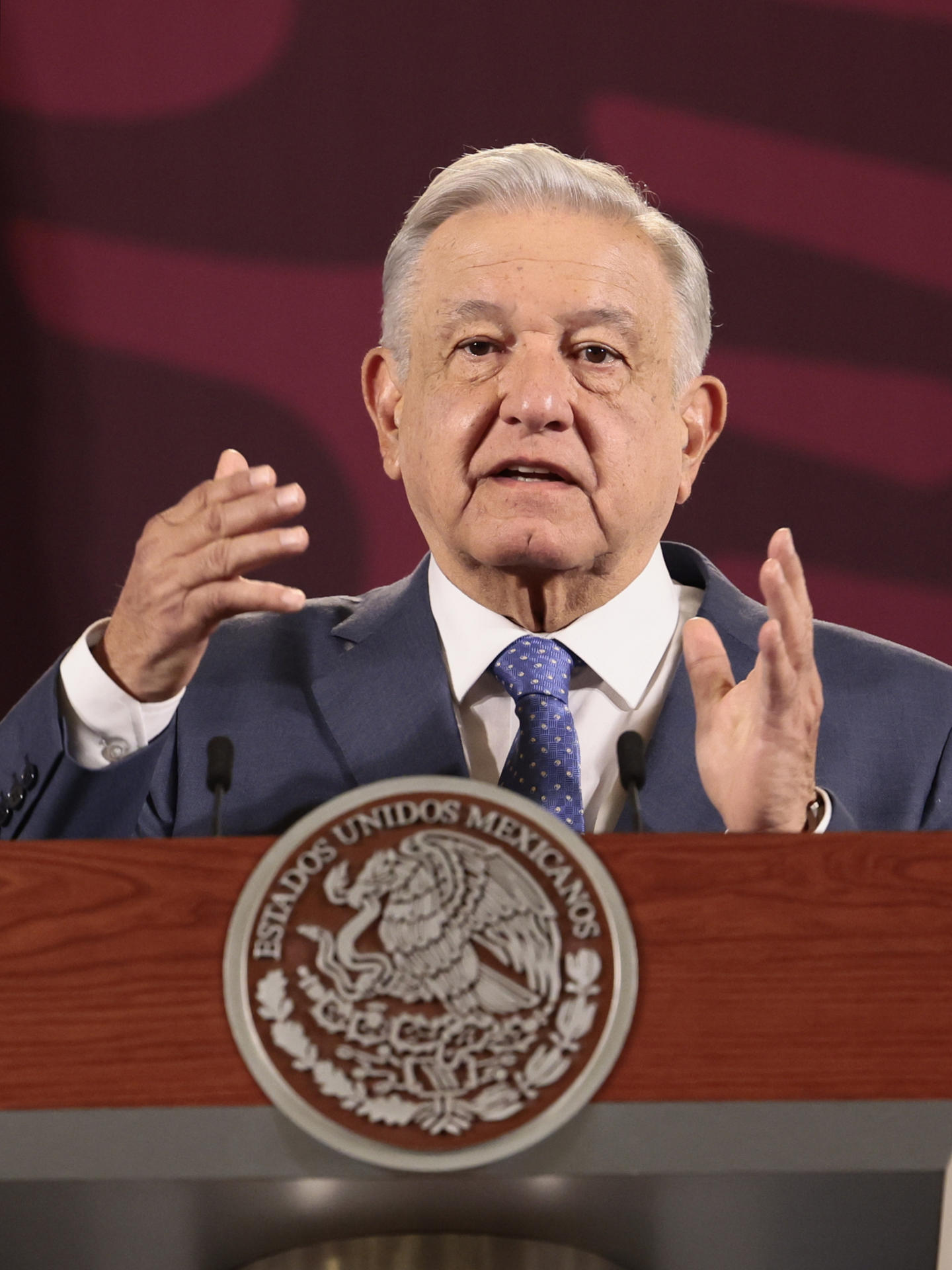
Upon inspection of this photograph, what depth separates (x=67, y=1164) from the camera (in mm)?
923

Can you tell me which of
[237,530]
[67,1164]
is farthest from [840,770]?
[67,1164]

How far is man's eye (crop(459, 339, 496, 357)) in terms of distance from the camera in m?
1.86

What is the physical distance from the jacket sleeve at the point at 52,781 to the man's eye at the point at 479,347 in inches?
24.5

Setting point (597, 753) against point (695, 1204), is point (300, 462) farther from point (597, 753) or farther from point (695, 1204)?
point (695, 1204)

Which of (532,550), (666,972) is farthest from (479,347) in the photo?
(666,972)

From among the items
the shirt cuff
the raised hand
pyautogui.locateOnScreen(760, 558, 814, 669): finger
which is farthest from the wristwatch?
the shirt cuff

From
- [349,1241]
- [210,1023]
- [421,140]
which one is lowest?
[349,1241]

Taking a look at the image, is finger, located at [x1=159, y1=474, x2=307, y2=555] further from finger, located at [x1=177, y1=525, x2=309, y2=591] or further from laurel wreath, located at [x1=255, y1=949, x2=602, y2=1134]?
laurel wreath, located at [x1=255, y1=949, x2=602, y2=1134]

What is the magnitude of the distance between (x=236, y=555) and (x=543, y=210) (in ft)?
2.46

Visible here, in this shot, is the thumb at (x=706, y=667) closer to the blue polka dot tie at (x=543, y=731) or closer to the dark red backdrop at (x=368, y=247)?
the blue polka dot tie at (x=543, y=731)

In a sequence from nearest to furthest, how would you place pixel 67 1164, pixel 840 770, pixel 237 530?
1. pixel 67 1164
2. pixel 237 530
3. pixel 840 770

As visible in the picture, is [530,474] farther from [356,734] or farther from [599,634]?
[356,734]

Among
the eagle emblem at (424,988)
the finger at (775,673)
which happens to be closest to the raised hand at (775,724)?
the finger at (775,673)

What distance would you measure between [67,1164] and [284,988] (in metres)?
0.17
